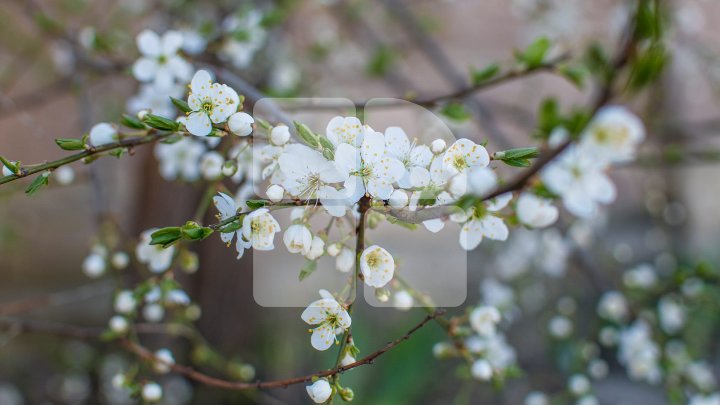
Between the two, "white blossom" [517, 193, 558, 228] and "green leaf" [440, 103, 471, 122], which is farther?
"green leaf" [440, 103, 471, 122]

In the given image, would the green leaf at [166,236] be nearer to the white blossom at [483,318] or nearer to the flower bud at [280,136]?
the flower bud at [280,136]

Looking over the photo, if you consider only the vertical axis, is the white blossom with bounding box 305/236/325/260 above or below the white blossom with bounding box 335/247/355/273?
above

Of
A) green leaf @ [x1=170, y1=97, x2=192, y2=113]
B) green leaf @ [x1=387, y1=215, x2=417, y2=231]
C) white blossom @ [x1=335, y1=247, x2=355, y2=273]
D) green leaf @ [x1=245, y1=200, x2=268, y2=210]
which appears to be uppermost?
green leaf @ [x1=170, y1=97, x2=192, y2=113]

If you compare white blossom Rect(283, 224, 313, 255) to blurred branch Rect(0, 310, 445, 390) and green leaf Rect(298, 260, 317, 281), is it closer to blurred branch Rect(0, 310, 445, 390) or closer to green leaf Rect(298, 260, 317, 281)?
green leaf Rect(298, 260, 317, 281)

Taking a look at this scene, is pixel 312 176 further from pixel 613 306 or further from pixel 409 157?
pixel 613 306

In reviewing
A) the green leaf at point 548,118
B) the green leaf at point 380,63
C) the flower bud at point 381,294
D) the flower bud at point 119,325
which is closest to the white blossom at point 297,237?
the flower bud at point 381,294

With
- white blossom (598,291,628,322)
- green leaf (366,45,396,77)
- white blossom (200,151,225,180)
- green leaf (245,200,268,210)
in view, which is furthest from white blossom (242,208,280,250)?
green leaf (366,45,396,77)
